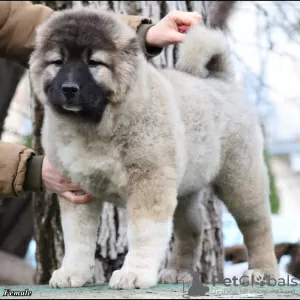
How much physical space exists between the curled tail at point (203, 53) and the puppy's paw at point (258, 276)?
3.91ft

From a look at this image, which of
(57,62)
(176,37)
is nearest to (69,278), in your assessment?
(57,62)

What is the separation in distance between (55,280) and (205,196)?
2212 millimetres

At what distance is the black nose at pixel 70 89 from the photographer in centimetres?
304

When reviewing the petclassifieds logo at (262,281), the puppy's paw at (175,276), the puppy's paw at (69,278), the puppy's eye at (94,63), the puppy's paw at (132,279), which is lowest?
the puppy's paw at (132,279)

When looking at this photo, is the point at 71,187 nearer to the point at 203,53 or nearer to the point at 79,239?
the point at 79,239

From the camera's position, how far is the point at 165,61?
5.23m

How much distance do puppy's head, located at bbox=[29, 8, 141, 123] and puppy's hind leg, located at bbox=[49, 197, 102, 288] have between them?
516mm

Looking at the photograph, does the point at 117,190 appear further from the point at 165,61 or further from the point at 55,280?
the point at 165,61

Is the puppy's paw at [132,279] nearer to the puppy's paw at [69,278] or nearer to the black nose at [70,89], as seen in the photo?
the puppy's paw at [69,278]

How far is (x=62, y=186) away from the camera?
3.49 metres

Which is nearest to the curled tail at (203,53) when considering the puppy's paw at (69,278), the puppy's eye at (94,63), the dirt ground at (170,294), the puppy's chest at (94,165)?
the puppy's eye at (94,63)

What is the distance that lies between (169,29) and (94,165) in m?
Answer: 1.00

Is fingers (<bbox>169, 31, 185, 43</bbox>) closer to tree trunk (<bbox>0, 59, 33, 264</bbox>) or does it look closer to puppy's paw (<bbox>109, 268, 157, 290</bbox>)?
puppy's paw (<bbox>109, 268, 157, 290</bbox>)

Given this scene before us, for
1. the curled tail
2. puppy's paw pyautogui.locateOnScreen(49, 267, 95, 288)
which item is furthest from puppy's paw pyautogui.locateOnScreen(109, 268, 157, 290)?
the curled tail
